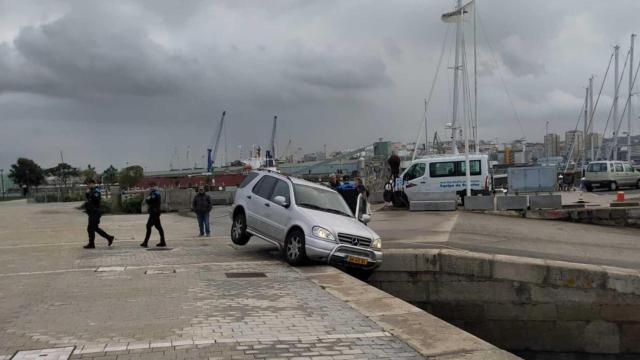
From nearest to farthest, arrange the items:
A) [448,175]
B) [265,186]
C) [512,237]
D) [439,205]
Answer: [265,186]
[512,237]
[439,205]
[448,175]

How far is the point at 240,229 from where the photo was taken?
541 inches

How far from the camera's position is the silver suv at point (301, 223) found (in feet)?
36.0

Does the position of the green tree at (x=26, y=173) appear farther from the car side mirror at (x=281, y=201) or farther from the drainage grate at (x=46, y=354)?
the drainage grate at (x=46, y=354)

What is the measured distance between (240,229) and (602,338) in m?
7.78

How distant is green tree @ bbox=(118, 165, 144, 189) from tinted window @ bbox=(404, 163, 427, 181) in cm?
7833

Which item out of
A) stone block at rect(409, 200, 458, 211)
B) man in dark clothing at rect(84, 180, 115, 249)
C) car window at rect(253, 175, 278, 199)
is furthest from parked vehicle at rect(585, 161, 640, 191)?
man in dark clothing at rect(84, 180, 115, 249)

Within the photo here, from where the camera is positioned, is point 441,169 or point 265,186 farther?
point 441,169

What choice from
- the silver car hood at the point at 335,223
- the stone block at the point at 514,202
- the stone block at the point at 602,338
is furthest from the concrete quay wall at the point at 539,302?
the stone block at the point at 514,202

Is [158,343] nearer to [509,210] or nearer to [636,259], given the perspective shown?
[636,259]

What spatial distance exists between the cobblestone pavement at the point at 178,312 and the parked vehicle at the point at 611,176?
100 ft

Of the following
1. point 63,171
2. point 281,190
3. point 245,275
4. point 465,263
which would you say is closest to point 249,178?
point 281,190

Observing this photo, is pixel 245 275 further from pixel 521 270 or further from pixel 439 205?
pixel 439 205

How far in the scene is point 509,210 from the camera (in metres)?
23.3

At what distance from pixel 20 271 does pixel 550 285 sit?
32.2ft
